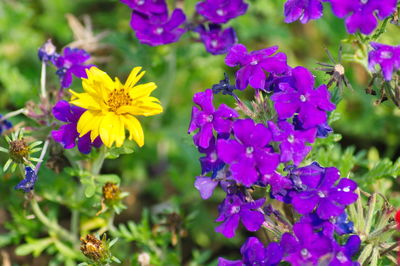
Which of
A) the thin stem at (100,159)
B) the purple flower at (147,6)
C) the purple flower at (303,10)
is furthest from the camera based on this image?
the purple flower at (147,6)

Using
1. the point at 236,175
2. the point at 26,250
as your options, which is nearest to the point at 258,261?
the point at 236,175

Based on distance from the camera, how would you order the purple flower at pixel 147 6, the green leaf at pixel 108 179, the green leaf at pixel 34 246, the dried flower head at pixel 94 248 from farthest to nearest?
1. the green leaf at pixel 34 246
2. the purple flower at pixel 147 6
3. the green leaf at pixel 108 179
4. the dried flower head at pixel 94 248

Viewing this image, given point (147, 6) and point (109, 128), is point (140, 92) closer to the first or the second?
point (109, 128)

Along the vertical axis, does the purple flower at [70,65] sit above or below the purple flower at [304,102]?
above

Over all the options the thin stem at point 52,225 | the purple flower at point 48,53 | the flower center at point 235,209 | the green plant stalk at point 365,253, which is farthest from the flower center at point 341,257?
the purple flower at point 48,53

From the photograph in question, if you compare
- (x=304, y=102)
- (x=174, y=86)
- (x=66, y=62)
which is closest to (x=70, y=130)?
(x=66, y=62)

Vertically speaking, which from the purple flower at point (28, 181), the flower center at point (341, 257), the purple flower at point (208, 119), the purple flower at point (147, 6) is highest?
the purple flower at point (147, 6)

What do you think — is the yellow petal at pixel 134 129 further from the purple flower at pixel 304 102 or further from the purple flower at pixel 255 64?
the purple flower at pixel 304 102
